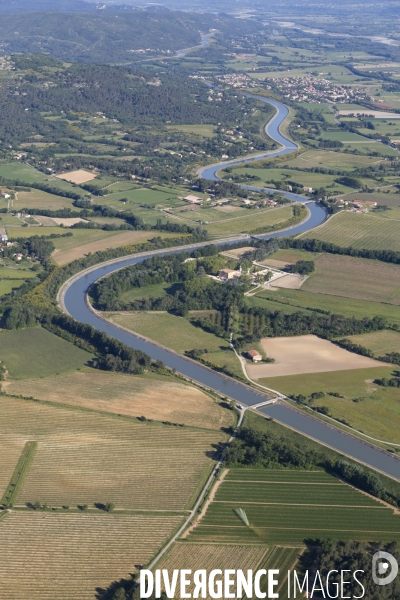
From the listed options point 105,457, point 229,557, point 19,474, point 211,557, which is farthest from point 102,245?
point 229,557

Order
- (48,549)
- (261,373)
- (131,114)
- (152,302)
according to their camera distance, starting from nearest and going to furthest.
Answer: (48,549) < (261,373) < (152,302) < (131,114)

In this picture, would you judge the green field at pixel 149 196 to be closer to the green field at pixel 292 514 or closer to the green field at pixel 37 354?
the green field at pixel 37 354

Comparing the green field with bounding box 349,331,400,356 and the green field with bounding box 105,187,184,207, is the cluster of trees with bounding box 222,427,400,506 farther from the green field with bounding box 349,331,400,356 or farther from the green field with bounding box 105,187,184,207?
the green field with bounding box 105,187,184,207

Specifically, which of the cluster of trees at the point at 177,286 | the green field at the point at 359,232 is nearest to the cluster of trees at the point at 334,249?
the green field at the point at 359,232

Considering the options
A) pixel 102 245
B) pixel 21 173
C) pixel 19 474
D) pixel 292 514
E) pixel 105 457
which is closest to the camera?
pixel 292 514

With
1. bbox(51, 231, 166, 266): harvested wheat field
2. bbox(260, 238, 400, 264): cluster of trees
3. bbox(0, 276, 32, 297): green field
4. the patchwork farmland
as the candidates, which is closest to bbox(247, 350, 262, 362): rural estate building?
the patchwork farmland

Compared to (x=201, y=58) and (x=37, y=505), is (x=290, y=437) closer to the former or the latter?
(x=37, y=505)

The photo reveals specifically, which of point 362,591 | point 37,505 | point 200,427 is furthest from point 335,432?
point 37,505

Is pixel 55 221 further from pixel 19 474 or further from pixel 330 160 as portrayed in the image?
pixel 19 474
